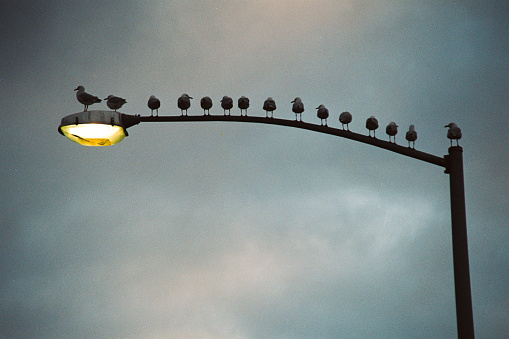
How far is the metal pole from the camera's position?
7.99 m

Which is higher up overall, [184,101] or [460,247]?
[184,101]

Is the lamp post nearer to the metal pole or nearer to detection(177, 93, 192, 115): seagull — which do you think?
the metal pole

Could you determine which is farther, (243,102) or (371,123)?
(243,102)

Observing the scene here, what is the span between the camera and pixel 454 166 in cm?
875

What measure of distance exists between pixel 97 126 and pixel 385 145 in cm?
434

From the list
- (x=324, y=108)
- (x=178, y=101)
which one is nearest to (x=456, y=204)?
(x=324, y=108)

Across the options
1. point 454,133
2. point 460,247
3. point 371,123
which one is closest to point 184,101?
point 371,123

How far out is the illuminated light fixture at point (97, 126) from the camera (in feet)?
32.0

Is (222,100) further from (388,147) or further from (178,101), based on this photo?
(388,147)

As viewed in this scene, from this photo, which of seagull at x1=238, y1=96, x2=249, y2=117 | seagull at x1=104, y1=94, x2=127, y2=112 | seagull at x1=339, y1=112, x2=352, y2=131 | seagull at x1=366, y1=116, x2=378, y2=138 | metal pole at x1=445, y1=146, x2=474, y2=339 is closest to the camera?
metal pole at x1=445, y1=146, x2=474, y2=339

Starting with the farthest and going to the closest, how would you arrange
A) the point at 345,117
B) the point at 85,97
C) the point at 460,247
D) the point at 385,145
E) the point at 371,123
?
the point at 85,97 < the point at 345,117 < the point at 371,123 < the point at 385,145 < the point at 460,247

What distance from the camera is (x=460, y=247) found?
8.30 meters

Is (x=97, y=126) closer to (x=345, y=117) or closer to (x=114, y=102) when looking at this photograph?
(x=114, y=102)

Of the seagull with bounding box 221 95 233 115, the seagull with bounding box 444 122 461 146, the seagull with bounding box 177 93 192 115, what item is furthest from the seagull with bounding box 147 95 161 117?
the seagull with bounding box 444 122 461 146
